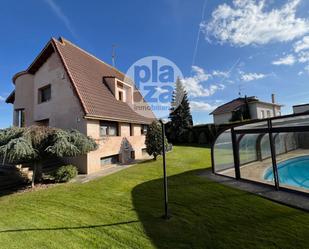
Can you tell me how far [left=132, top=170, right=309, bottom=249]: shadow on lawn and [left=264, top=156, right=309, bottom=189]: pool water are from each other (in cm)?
204

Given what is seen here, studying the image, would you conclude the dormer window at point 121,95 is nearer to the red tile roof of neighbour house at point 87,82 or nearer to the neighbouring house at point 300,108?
the red tile roof of neighbour house at point 87,82

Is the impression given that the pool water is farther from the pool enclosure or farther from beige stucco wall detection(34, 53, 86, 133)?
beige stucco wall detection(34, 53, 86, 133)

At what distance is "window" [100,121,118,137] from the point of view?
12866 mm

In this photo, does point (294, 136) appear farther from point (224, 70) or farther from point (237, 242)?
point (224, 70)

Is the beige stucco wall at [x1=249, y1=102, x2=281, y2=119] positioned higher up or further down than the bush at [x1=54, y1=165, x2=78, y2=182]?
higher up

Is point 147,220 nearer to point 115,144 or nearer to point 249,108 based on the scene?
point 115,144

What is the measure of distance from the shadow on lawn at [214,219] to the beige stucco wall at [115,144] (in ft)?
16.2

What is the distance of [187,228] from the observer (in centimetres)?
453

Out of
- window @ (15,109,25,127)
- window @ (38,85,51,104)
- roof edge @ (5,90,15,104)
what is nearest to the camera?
window @ (38,85,51,104)

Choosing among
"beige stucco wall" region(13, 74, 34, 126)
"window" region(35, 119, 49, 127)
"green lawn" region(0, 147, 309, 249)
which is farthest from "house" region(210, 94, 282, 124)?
"beige stucco wall" region(13, 74, 34, 126)

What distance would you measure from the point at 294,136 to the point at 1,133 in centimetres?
1378

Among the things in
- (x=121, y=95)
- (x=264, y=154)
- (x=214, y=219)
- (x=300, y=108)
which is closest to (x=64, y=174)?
(x=214, y=219)

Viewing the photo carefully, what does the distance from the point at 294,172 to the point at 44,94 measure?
Result: 17.4m

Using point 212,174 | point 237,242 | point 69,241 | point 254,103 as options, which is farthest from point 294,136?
point 254,103
